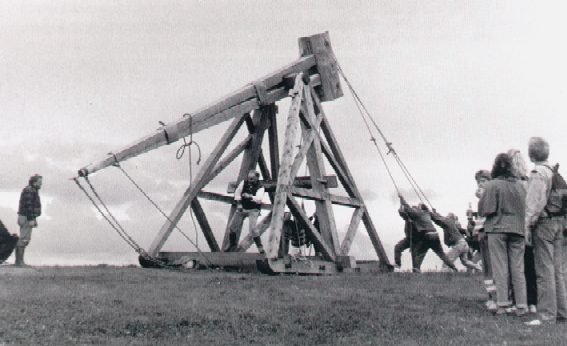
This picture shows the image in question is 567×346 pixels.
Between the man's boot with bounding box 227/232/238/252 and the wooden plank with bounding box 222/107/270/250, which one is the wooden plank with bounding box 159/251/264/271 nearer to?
the man's boot with bounding box 227/232/238/252

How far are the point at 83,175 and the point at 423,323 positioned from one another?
6.54 m

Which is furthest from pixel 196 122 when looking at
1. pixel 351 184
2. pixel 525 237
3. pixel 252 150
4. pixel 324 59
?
pixel 525 237

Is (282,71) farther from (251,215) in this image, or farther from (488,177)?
(488,177)

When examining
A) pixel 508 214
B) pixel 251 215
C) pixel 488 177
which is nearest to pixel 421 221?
pixel 251 215

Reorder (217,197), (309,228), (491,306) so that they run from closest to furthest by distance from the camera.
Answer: (491,306), (309,228), (217,197)

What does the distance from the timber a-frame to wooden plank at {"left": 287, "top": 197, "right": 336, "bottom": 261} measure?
16 mm

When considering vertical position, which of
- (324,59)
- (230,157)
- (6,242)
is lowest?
(6,242)

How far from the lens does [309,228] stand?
13375 millimetres

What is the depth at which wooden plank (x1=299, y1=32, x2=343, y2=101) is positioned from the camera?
14.8m

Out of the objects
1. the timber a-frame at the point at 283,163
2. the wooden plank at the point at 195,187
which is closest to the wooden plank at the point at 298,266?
the timber a-frame at the point at 283,163

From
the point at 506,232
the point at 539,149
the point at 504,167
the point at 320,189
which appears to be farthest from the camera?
the point at 320,189

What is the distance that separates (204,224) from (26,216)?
4.06m

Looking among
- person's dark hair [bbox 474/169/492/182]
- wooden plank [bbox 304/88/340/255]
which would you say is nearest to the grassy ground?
person's dark hair [bbox 474/169/492/182]

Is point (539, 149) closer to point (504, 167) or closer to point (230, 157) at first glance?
point (504, 167)
